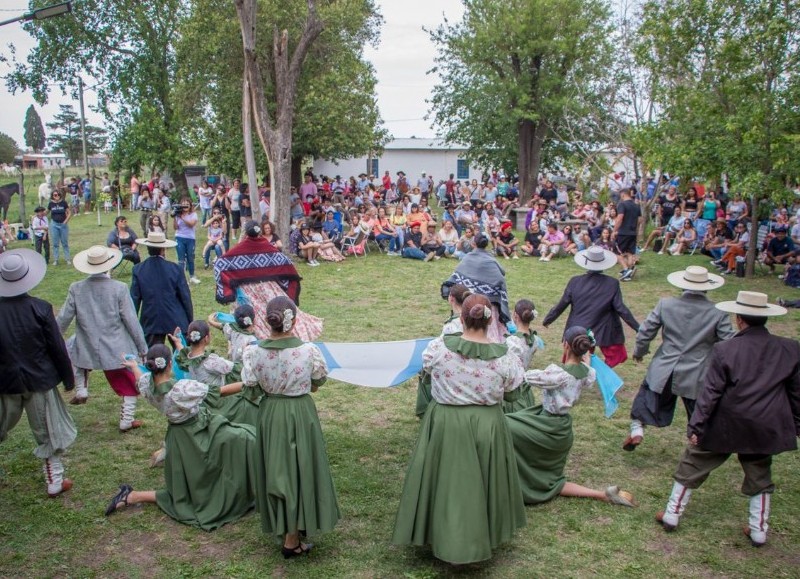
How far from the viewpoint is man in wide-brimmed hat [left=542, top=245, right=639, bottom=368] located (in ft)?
24.9

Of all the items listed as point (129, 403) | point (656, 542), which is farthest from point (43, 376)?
point (656, 542)

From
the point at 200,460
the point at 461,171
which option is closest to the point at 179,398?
the point at 200,460

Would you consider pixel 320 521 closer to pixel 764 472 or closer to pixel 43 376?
pixel 43 376

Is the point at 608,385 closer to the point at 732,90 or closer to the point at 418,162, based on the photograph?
the point at 732,90

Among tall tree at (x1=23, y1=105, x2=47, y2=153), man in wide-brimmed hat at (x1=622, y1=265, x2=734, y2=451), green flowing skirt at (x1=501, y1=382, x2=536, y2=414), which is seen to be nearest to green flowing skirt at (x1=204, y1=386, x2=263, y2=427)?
green flowing skirt at (x1=501, y1=382, x2=536, y2=414)

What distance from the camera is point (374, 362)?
244 inches

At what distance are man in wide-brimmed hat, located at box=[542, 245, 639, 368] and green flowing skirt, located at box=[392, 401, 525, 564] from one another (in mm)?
3169

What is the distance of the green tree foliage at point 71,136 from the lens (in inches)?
2525

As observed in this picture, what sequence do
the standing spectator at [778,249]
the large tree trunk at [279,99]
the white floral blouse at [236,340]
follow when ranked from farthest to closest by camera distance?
the standing spectator at [778,249] → the large tree trunk at [279,99] → the white floral blouse at [236,340]

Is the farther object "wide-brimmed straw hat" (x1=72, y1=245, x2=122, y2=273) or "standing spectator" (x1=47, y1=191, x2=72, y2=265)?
"standing spectator" (x1=47, y1=191, x2=72, y2=265)

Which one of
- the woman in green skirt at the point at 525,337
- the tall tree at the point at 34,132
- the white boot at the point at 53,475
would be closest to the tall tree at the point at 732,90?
the woman in green skirt at the point at 525,337

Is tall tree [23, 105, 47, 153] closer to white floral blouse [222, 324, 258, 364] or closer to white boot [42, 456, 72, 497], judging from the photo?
white floral blouse [222, 324, 258, 364]

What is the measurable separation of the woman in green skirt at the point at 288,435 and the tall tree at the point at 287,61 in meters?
12.1

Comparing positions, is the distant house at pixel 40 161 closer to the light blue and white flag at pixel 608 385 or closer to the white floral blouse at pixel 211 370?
the white floral blouse at pixel 211 370
